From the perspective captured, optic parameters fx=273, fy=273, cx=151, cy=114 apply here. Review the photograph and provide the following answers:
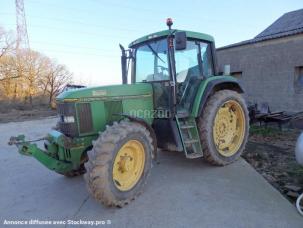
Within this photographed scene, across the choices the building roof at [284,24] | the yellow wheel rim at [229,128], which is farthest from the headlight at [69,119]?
the building roof at [284,24]

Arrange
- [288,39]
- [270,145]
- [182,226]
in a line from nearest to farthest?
1. [182,226]
2. [270,145]
3. [288,39]

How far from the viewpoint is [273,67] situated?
370 inches

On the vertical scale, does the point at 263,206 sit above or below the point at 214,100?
below

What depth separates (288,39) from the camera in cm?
883

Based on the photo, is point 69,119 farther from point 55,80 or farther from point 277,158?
point 55,80

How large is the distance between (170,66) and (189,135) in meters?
1.17

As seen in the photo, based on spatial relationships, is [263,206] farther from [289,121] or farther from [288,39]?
[288,39]

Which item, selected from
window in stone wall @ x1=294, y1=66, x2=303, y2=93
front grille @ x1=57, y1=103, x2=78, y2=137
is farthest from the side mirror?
window in stone wall @ x1=294, y1=66, x2=303, y2=93

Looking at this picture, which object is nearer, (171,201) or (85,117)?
(171,201)

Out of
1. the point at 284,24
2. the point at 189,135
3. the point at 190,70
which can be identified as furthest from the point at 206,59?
the point at 284,24

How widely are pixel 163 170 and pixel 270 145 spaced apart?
9.88 feet

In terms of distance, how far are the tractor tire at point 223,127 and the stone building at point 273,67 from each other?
4521 mm

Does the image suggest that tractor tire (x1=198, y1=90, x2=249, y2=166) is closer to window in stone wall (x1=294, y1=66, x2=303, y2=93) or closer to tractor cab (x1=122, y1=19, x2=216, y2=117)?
tractor cab (x1=122, y1=19, x2=216, y2=117)

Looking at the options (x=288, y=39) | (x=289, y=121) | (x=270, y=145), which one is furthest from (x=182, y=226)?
(x=288, y=39)
